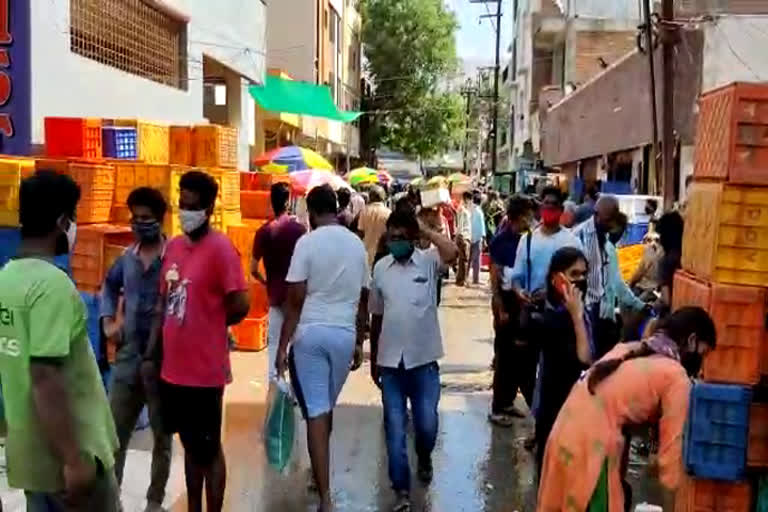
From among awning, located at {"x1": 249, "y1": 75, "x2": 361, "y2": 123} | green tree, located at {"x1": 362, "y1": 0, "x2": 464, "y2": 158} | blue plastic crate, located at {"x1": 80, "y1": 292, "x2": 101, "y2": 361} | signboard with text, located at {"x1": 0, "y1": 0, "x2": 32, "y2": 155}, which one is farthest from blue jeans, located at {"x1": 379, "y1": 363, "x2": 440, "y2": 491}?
green tree, located at {"x1": 362, "y1": 0, "x2": 464, "y2": 158}

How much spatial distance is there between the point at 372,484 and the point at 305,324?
60.8 inches

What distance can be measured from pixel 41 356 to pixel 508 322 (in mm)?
5841

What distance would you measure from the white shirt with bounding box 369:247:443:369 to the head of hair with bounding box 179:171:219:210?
5.00 feet

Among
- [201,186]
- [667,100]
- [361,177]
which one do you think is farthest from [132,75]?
[361,177]

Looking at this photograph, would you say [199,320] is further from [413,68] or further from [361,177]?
[413,68]

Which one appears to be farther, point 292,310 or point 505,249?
point 505,249

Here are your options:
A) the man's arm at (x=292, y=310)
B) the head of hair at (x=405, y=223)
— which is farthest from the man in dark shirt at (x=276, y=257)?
the man's arm at (x=292, y=310)

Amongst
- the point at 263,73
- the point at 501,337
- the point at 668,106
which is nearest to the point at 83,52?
the point at 501,337

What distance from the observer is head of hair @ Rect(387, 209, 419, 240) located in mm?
6652

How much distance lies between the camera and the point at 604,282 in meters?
7.99

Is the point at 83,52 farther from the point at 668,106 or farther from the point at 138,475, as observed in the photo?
the point at 668,106

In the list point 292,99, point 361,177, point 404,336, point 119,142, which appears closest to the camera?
point 404,336

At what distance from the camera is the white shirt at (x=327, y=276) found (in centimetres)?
616

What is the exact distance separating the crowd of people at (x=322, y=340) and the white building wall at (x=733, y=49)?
22.7 ft
